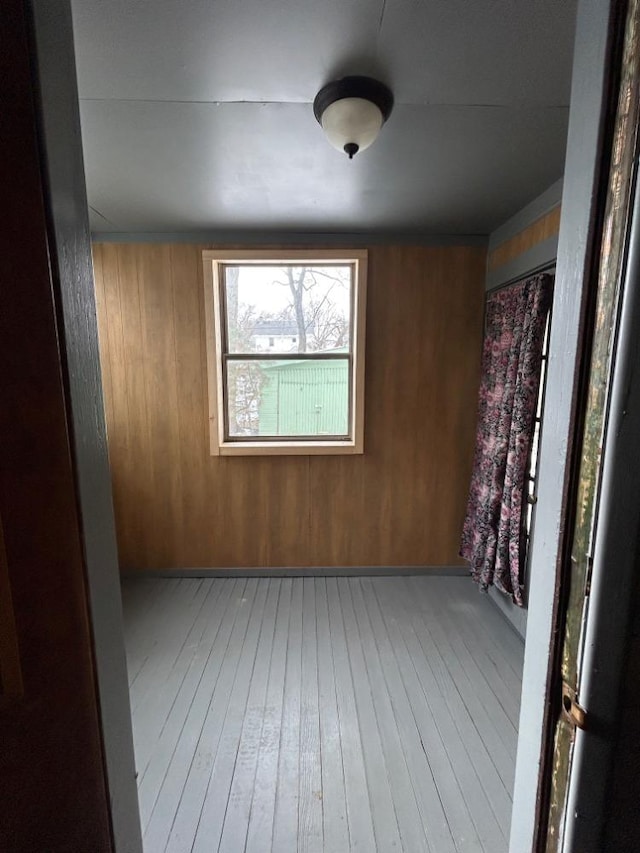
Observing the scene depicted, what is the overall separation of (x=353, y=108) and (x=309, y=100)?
0.17 metres

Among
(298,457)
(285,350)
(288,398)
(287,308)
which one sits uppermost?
(287,308)

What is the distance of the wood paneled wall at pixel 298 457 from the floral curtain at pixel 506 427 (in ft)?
0.84

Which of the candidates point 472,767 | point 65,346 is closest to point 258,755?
point 472,767

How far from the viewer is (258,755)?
1483 millimetres

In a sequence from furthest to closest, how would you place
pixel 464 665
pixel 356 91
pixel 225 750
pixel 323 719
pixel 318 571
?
pixel 318 571
pixel 464 665
pixel 323 719
pixel 225 750
pixel 356 91

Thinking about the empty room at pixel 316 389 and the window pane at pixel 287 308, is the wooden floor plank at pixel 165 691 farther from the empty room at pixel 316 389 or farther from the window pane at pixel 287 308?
the window pane at pixel 287 308

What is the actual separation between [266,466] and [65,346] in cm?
Result: 225

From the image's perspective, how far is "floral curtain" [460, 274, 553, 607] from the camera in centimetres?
192

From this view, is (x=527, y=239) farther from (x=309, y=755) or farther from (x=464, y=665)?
(x=309, y=755)

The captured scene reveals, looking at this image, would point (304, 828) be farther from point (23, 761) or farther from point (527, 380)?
point (527, 380)

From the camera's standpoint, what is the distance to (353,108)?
1.14 meters

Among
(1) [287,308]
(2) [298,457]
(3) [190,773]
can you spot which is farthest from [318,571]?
(1) [287,308]

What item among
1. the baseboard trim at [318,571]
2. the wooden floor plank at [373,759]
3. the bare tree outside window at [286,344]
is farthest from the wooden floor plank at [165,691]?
the bare tree outside window at [286,344]

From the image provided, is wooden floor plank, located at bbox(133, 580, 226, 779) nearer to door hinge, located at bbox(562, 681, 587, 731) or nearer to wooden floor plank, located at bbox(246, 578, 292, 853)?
wooden floor plank, located at bbox(246, 578, 292, 853)
